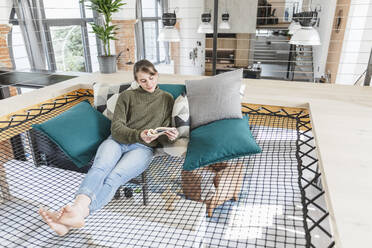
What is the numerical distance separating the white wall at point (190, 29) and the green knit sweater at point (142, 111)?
17.8ft

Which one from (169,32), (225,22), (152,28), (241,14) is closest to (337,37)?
(225,22)

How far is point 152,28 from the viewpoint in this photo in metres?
6.75

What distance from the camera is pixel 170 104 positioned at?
1.89 metres

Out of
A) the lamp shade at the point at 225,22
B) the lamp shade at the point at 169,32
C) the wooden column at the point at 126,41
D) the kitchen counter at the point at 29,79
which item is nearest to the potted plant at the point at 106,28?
the kitchen counter at the point at 29,79

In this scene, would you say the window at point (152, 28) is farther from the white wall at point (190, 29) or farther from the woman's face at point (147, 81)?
the woman's face at point (147, 81)

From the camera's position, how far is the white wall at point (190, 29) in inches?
277

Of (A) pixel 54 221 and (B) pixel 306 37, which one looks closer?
(A) pixel 54 221

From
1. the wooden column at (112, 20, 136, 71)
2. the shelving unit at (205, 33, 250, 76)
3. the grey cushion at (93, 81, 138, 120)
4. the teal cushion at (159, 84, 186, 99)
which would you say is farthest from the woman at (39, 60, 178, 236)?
the shelving unit at (205, 33, 250, 76)

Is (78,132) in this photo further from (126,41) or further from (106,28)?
(126,41)

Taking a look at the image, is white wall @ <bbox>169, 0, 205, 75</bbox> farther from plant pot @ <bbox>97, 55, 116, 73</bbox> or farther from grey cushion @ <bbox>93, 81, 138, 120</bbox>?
grey cushion @ <bbox>93, 81, 138, 120</bbox>

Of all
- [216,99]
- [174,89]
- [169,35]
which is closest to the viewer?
[216,99]

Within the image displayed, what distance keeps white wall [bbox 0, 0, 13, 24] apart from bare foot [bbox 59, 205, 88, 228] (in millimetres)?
3047

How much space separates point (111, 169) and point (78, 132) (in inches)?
16.1

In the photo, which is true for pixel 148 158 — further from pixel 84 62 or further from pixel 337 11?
pixel 337 11
